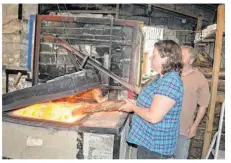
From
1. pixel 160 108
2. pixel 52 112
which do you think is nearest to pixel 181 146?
pixel 160 108

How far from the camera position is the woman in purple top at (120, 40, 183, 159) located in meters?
2.13

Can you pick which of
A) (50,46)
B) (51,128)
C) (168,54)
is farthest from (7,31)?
(168,54)

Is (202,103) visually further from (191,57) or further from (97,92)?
(97,92)

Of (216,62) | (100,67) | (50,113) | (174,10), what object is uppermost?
(174,10)

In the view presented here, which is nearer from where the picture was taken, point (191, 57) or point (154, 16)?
point (191, 57)

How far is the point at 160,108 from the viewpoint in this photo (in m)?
2.10

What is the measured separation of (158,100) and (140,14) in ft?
20.7

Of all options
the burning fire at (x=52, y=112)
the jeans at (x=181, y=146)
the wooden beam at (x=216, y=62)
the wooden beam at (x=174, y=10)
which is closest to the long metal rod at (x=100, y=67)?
the burning fire at (x=52, y=112)

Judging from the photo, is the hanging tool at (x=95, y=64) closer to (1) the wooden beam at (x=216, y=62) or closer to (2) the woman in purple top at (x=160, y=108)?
(2) the woman in purple top at (x=160, y=108)

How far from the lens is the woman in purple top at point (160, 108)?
2.13m

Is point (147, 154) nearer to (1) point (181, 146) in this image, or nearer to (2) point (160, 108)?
(2) point (160, 108)

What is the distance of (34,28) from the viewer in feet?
14.7

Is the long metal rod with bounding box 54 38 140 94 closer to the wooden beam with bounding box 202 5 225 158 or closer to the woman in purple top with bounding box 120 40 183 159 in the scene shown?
the woman in purple top with bounding box 120 40 183 159

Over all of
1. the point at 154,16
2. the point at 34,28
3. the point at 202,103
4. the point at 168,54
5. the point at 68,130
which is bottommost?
the point at 68,130
